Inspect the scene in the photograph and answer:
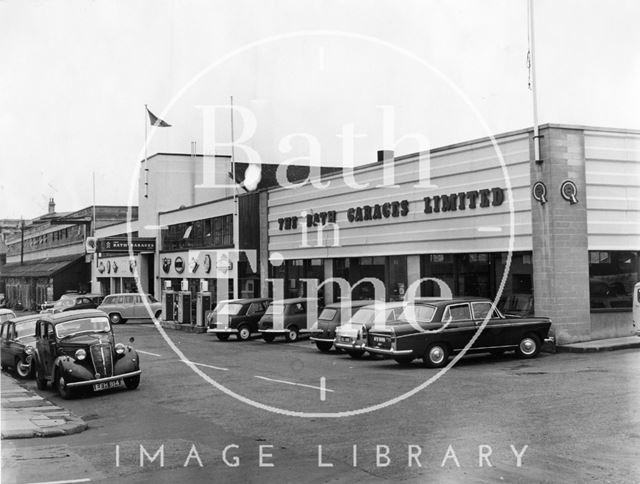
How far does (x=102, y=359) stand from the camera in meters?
16.4

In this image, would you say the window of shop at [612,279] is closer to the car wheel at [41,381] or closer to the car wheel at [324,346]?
the car wheel at [324,346]

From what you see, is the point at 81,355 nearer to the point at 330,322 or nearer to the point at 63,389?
the point at 63,389

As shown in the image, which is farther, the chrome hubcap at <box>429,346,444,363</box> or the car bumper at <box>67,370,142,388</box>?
the chrome hubcap at <box>429,346,444,363</box>

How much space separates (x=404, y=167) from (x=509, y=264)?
21.3ft

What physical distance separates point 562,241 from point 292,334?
33.9 ft

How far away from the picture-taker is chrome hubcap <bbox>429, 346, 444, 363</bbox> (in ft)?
60.2

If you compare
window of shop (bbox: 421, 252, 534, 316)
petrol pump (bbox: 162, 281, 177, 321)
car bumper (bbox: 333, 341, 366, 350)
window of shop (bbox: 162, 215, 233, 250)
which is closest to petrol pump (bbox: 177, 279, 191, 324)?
petrol pump (bbox: 162, 281, 177, 321)

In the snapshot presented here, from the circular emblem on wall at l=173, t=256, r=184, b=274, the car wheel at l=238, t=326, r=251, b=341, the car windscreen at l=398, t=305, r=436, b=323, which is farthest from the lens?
the circular emblem on wall at l=173, t=256, r=184, b=274

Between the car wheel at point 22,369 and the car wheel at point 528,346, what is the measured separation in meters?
13.1

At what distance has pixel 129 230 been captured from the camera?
5762 cm

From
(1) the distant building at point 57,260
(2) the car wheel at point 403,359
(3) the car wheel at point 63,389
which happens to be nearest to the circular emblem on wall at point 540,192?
(2) the car wheel at point 403,359

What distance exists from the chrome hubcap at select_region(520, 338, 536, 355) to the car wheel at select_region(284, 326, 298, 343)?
10.0m

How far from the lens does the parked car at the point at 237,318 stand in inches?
1153

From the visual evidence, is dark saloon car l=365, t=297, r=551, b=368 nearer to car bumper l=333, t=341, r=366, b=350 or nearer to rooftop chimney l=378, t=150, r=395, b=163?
car bumper l=333, t=341, r=366, b=350
